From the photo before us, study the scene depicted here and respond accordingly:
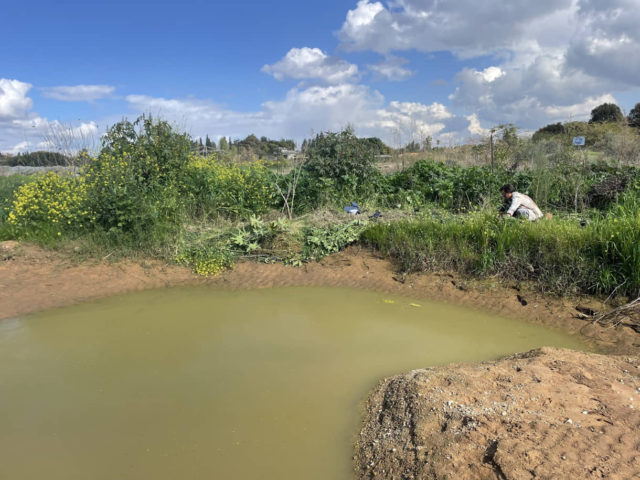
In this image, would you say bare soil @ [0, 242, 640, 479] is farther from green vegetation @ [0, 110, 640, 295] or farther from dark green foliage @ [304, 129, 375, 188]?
dark green foliage @ [304, 129, 375, 188]

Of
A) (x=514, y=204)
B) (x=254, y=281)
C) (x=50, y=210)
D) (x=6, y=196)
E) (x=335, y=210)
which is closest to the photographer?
(x=514, y=204)

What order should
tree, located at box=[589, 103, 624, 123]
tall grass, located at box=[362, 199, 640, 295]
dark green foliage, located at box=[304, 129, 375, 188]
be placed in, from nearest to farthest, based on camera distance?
tall grass, located at box=[362, 199, 640, 295] → dark green foliage, located at box=[304, 129, 375, 188] → tree, located at box=[589, 103, 624, 123]

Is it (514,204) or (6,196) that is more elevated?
(6,196)

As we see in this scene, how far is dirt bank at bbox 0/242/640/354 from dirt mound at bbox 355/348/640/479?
1.51m

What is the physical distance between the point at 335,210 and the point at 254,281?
8.49 ft

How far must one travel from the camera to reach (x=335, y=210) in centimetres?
836

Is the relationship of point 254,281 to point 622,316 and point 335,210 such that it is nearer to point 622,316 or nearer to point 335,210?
point 335,210

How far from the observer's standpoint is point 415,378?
3314 mm

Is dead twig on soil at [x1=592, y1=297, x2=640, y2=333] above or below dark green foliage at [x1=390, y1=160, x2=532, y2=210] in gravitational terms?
below

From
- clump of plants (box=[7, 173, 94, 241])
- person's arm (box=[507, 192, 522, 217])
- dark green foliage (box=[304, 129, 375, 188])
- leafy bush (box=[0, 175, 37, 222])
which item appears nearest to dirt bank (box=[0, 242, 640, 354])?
clump of plants (box=[7, 173, 94, 241])

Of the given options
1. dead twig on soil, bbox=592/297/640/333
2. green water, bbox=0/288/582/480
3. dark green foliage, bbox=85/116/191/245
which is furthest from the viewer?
dark green foliage, bbox=85/116/191/245

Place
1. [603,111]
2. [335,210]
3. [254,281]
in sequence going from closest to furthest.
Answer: [254,281] → [335,210] → [603,111]

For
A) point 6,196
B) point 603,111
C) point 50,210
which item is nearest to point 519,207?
point 50,210

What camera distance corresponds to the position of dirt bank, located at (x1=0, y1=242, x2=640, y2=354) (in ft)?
16.6
